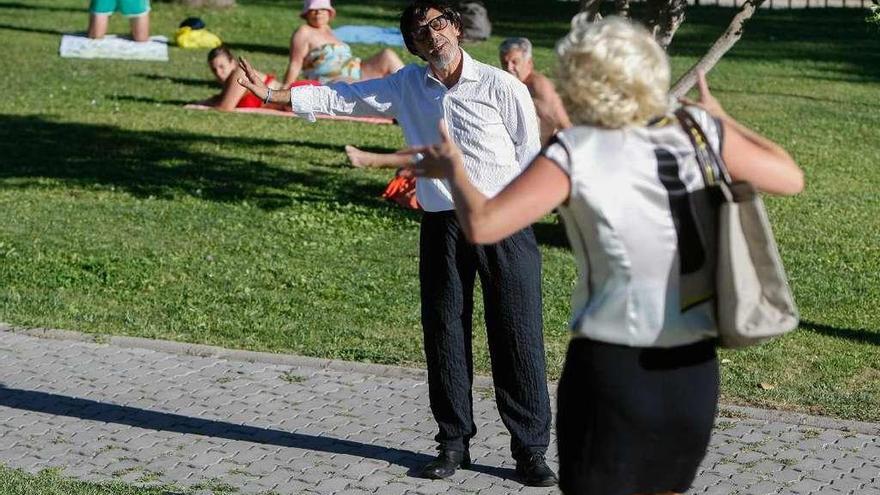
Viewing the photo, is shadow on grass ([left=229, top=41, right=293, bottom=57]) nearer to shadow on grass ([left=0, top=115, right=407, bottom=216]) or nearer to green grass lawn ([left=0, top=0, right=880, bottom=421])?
green grass lawn ([left=0, top=0, right=880, bottom=421])

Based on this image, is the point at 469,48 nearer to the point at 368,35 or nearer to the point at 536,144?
the point at 368,35

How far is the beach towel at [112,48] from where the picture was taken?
2000 cm

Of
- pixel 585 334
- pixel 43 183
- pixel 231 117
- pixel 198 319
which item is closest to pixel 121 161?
pixel 43 183

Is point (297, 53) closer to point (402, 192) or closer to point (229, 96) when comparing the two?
point (229, 96)

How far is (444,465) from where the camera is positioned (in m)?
→ 6.08

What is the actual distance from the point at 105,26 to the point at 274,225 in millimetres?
10350

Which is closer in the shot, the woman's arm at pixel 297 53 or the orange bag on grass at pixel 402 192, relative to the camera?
the orange bag on grass at pixel 402 192

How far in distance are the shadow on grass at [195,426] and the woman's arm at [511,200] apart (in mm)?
2705

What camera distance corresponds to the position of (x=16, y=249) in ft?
33.8

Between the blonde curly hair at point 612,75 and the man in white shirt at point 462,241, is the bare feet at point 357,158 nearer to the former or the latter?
the blonde curly hair at point 612,75

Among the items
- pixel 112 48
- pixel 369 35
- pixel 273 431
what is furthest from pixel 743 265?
→ pixel 369 35

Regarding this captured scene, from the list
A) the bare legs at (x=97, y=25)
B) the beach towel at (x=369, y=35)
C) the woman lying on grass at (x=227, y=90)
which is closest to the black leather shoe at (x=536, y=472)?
the woman lying on grass at (x=227, y=90)

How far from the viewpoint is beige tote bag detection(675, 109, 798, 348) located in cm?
371

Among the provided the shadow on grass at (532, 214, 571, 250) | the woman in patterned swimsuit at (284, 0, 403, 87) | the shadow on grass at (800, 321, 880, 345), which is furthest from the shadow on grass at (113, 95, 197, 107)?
the shadow on grass at (800, 321, 880, 345)
